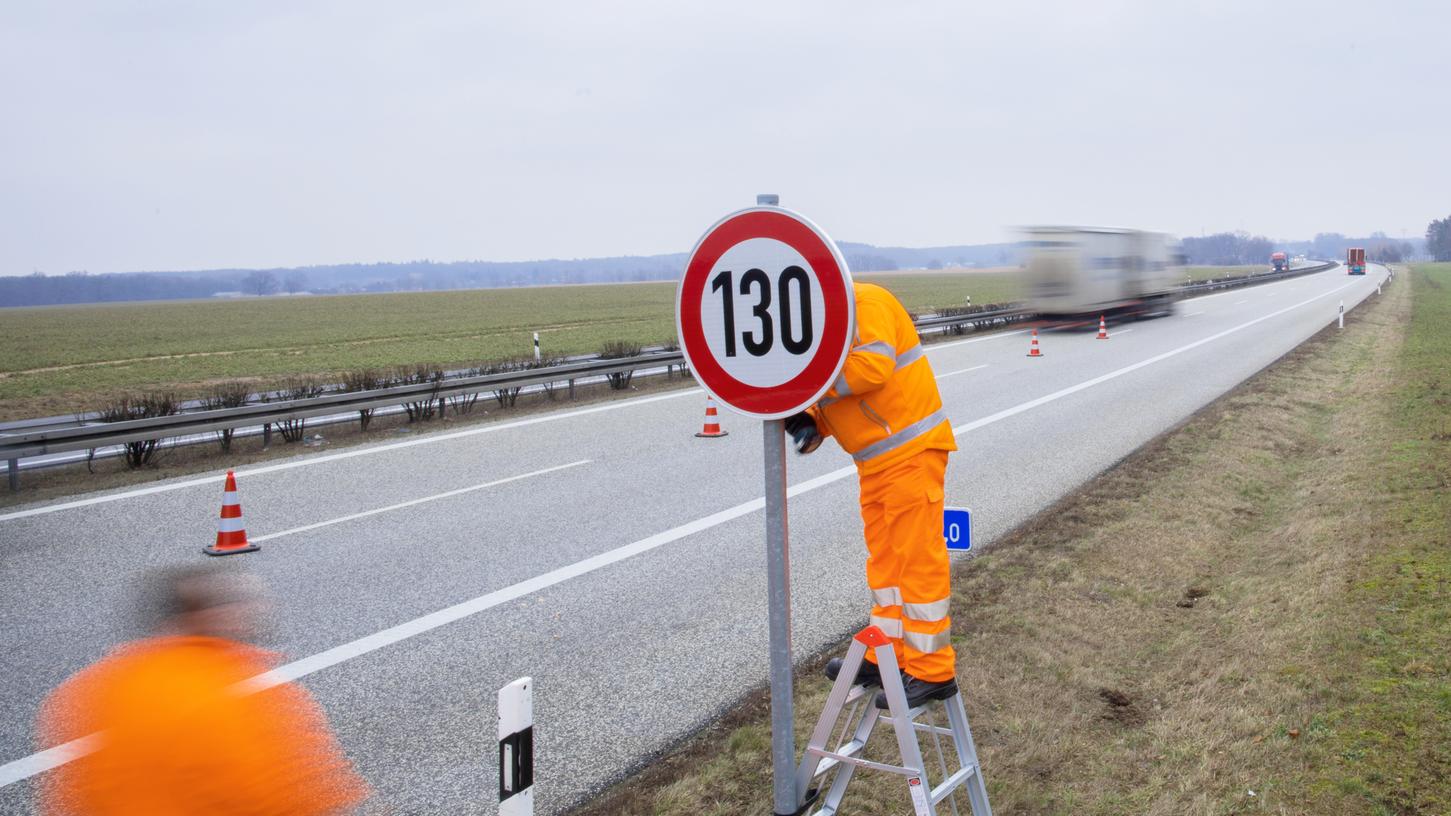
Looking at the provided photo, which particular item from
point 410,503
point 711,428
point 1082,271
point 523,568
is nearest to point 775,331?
point 523,568

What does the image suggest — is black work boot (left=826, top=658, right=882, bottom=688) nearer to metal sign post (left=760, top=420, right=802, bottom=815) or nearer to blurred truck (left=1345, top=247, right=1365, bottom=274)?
metal sign post (left=760, top=420, right=802, bottom=815)

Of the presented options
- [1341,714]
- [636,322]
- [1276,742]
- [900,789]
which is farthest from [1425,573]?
[636,322]

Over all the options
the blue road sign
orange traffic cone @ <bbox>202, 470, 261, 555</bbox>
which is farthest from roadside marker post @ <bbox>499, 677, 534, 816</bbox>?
orange traffic cone @ <bbox>202, 470, 261, 555</bbox>

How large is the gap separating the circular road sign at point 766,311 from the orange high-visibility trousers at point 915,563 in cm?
64

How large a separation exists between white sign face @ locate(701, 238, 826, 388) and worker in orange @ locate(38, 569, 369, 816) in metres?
1.43

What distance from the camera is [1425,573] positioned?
241 inches

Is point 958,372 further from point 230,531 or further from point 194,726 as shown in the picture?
point 194,726

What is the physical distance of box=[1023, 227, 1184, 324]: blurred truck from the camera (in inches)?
1180

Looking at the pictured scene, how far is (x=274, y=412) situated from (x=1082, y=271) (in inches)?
936

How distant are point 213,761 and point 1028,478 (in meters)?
8.77

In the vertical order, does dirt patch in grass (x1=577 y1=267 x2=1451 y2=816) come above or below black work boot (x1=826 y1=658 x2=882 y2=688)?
below

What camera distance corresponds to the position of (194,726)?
89.3 inches

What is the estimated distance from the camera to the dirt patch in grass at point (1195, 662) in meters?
3.87

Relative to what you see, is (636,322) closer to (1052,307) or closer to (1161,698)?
(1052,307)
